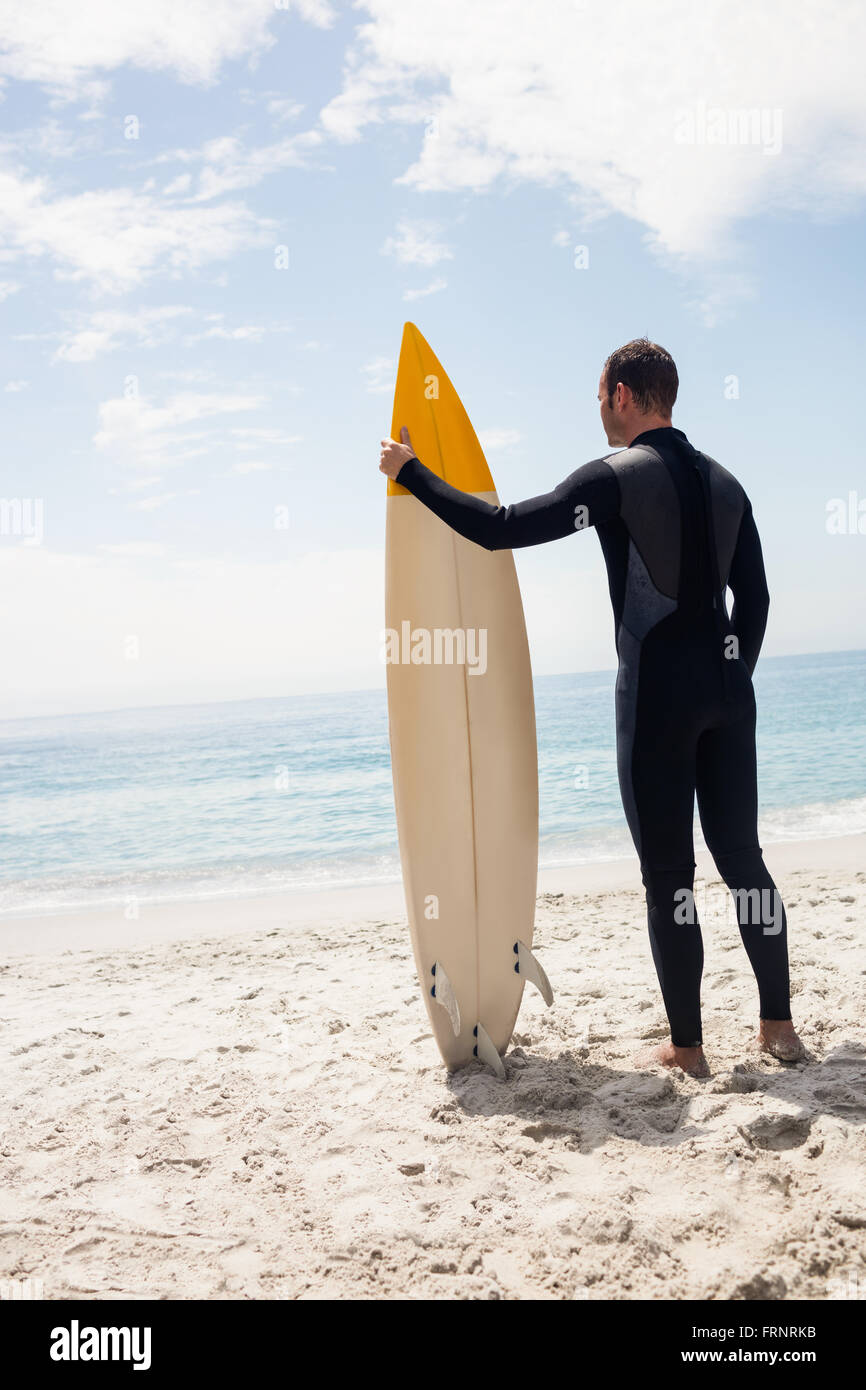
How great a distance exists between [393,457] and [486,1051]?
1.71 metres

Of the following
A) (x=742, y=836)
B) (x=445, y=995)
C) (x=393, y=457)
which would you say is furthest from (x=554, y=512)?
(x=445, y=995)

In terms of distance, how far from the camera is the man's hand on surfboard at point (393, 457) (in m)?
2.38

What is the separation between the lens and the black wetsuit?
2137 millimetres

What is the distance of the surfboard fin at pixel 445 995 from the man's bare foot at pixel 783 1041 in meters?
0.83

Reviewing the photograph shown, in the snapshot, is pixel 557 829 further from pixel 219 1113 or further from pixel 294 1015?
pixel 219 1113

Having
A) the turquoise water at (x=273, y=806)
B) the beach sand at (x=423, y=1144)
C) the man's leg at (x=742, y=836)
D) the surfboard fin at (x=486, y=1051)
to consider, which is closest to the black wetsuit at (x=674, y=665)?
the man's leg at (x=742, y=836)

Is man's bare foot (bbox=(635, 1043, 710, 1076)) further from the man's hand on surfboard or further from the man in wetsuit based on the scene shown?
the man's hand on surfboard

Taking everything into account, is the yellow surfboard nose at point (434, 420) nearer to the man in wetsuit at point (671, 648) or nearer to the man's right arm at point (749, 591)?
the man in wetsuit at point (671, 648)

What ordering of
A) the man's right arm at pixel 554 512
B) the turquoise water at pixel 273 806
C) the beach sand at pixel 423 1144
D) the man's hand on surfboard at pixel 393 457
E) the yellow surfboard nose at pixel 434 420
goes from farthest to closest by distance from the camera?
the turquoise water at pixel 273 806, the yellow surfboard nose at pixel 434 420, the man's hand on surfboard at pixel 393 457, the man's right arm at pixel 554 512, the beach sand at pixel 423 1144

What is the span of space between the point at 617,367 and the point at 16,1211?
8.00ft

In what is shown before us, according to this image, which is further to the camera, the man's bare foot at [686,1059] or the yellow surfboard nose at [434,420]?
the yellow surfboard nose at [434,420]

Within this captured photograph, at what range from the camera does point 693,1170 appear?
1.84 m

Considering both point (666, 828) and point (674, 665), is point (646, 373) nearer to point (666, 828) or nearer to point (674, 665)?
point (674, 665)
